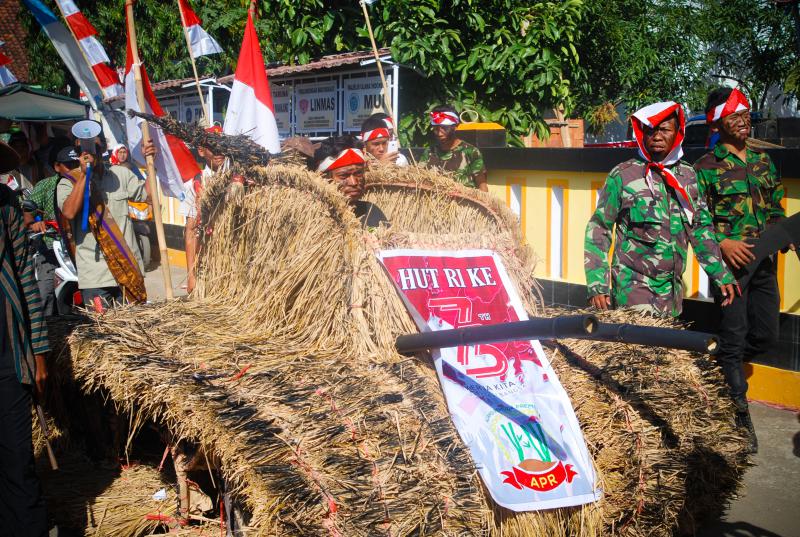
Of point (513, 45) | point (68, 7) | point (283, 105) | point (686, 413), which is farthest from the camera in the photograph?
point (283, 105)

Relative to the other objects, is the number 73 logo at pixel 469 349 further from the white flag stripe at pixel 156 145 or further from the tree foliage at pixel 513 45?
the tree foliage at pixel 513 45

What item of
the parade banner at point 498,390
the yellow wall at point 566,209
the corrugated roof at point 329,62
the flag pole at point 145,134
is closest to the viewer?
the parade banner at point 498,390

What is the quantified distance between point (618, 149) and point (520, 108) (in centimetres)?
398

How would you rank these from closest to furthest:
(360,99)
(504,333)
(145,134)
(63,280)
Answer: (504,333) < (145,134) < (63,280) < (360,99)

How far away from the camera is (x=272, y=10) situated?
11.2m

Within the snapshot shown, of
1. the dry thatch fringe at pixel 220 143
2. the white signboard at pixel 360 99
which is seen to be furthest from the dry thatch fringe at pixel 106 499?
the white signboard at pixel 360 99

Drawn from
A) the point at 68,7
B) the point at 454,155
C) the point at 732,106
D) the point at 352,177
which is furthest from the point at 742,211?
the point at 68,7

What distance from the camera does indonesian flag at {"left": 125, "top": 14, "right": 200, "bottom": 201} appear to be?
21.8 ft

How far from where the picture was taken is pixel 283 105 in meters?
12.8

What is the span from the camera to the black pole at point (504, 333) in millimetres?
2715

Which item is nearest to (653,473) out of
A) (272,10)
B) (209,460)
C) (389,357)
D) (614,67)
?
(389,357)

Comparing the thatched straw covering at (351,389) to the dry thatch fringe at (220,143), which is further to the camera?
the dry thatch fringe at (220,143)

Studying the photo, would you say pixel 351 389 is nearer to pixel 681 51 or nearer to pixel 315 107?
pixel 315 107

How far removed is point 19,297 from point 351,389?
166cm
